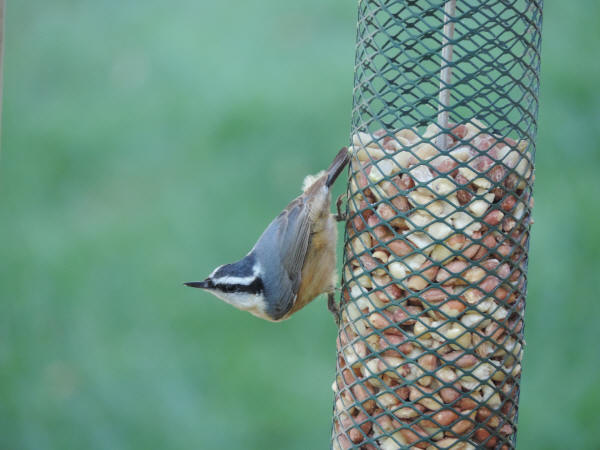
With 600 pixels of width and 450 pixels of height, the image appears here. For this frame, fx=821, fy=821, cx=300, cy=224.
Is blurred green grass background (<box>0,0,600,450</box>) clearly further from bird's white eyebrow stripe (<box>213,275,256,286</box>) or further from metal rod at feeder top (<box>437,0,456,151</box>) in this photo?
metal rod at feeder top (<box>437,0,456,151</box>)

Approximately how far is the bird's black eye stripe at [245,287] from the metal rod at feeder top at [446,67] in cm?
123

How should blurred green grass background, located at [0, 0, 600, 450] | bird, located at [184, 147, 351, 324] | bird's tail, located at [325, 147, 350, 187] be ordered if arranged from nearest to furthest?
bird's tail, located at [325, 147, 350, 187] < bird, located at [184, 147, 351, 324] < blurred green grass background, located at [0, 0, 600, 450]

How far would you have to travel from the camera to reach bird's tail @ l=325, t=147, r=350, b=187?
3.24m

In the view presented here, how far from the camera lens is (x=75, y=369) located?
4.88 m

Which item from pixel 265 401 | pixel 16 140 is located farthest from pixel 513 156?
pixel 16 140

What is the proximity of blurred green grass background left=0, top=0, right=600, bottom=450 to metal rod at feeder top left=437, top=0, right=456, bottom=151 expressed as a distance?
239cm

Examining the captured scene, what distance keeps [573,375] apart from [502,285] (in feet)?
7.00

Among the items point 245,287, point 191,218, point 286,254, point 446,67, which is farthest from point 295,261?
point 191,218

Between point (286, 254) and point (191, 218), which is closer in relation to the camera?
point (286, 254)

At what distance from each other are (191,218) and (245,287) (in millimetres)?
2014

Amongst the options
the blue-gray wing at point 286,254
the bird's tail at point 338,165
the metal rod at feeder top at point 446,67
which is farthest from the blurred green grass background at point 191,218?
the metal rod at feeder top at point 446,67

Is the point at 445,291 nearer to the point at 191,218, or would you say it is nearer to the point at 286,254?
the point at 286,254

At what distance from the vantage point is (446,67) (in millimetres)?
2410

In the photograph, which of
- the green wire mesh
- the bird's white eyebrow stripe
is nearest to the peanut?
the green wire mesh
